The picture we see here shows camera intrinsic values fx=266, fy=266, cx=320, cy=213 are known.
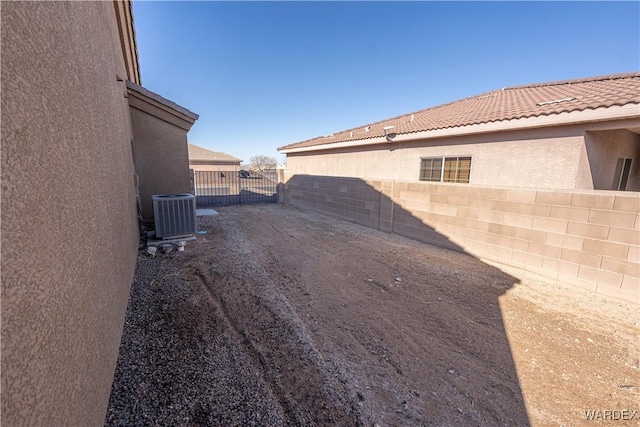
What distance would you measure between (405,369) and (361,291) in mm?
1600

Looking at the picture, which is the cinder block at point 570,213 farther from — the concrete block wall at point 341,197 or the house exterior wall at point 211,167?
the house exterior wall at point 211,167

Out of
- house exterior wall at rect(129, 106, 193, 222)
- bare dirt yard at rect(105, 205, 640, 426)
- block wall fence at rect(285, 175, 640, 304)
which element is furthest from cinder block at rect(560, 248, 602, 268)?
house exterior wall at rect(129, 106, 193, 222)

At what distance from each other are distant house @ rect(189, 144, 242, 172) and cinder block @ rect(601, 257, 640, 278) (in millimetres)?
31872

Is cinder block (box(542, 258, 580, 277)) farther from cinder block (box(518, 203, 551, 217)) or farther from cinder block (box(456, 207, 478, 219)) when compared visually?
cinder block (box(456, 207, 478, 219))

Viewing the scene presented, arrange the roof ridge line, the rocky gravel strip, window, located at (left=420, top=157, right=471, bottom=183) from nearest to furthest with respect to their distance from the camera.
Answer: the rocky gravel strip, the roof ridge line, window, located at (left=420, top=157, right=471, bottom=183)

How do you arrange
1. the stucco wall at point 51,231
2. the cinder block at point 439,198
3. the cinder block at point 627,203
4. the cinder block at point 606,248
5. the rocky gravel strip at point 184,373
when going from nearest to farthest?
the stucco wall at point 51,231, the rocky gravel strip at point 184,373, the cinder block at point 627,203, the cinder block at point 606,248, the cinder block at point 439,198

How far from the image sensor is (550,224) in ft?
15.0

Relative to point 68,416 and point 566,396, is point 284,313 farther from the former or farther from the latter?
point 566,396

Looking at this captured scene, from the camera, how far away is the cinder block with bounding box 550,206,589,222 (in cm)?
420

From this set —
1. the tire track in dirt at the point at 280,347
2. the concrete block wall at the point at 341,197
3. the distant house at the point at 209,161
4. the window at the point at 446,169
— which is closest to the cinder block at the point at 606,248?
the window at the point at 446,169

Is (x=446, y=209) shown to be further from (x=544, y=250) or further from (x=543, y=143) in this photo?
(x=543, y=143)

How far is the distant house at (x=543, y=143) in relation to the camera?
5.34 metres

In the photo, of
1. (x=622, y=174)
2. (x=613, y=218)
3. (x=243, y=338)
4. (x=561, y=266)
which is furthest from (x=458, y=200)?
(x=243, y=338)

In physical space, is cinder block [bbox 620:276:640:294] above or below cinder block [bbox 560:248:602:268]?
below
